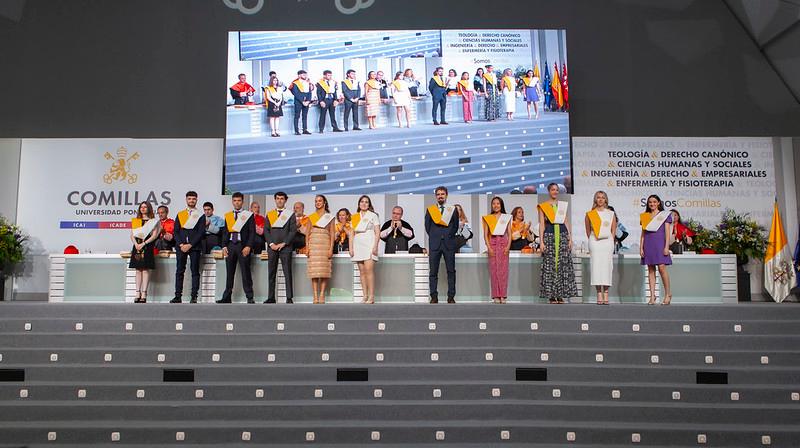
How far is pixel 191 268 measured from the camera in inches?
396

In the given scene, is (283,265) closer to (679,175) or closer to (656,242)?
(656,242)

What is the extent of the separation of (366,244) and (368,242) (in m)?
0.04

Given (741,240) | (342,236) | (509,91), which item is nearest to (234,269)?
(342,236)

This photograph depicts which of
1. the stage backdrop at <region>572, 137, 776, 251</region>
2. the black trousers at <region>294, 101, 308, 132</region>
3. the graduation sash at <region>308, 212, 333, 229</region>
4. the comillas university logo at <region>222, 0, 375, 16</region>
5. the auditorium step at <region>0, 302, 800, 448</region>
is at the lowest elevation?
the auditorium step at <region>0, 302, 800, 448</region>

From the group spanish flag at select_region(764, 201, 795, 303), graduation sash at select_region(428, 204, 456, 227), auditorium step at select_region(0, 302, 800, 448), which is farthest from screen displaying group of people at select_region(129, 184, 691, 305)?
spanish flag at select_region(764, 201, 795, 303)

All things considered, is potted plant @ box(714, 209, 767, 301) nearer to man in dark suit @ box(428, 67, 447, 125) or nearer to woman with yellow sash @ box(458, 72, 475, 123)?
woman with yellow sash @ box(458, 72, 475, 123)

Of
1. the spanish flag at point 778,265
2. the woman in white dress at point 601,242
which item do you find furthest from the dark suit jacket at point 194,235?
the spanish flag at point 778,265

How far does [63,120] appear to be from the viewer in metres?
13.4

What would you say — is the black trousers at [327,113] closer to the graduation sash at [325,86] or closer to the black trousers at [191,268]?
the graduation sash at [325,86]

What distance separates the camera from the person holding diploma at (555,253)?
378 inches

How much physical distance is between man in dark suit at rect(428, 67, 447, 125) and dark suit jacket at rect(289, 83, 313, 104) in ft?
6.88

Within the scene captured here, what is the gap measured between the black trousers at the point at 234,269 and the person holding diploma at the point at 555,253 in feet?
Answer: 12.7

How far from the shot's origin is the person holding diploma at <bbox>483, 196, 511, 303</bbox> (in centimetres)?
975

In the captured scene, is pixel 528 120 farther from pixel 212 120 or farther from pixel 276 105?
pixel 212 120
